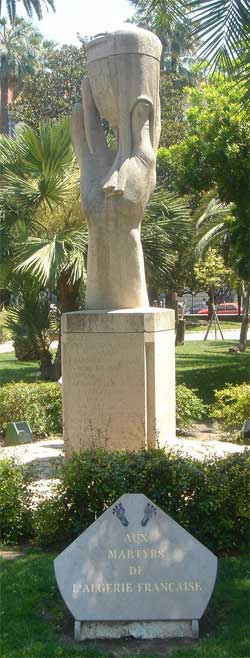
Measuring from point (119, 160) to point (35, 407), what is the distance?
4.52 meters

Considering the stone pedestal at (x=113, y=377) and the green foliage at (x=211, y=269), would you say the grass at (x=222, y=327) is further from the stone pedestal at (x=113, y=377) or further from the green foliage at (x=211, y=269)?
the stone pedestal at (x=113, y=377)

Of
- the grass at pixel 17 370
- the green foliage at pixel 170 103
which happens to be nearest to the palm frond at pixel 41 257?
the grass at pixel 17 370

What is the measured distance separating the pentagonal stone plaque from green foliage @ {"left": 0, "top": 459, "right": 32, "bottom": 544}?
1.45m

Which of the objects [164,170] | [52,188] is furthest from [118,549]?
[164,170]

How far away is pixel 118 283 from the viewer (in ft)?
22.7

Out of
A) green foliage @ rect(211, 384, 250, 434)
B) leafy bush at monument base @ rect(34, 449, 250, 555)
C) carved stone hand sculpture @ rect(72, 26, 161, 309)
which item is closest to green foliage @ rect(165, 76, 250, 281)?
green foliage @ rect(211, 384, 250, 434)

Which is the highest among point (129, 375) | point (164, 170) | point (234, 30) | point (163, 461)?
point (164, 170)

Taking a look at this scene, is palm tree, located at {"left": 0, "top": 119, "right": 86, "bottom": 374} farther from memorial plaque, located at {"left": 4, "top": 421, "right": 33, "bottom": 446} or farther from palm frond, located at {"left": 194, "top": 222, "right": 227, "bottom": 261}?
palm frond, located at {"left": 194, "top": 222, "right": 227, "bottom": 261}

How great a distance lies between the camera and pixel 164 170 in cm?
2666

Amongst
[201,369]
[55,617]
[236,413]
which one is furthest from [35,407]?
[201,369]

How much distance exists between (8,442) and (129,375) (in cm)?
340

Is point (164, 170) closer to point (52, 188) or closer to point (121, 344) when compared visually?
point (52, 188)

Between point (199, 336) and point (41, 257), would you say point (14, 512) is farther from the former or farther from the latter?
point (199, 336)

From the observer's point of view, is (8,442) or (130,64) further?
(8,442)
